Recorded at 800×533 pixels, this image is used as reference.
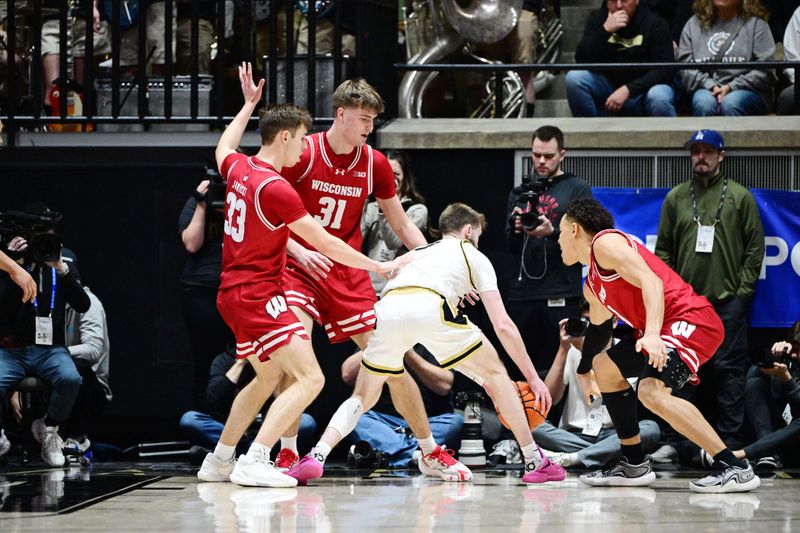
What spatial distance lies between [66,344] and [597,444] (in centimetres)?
383

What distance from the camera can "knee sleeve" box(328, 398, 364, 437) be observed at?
7008 mm

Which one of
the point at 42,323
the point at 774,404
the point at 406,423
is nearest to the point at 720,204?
the point at 774,404

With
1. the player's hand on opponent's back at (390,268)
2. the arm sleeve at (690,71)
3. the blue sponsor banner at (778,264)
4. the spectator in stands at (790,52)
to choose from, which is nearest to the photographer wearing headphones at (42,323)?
the player's hand on opponent's back at (390,268)

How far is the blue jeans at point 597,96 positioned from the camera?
32.6 ft

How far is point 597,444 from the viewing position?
8.29 meters

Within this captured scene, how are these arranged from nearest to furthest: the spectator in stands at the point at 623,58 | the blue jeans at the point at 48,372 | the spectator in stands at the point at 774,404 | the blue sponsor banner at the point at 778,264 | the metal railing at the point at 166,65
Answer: the spectator in stands at the point at 774,404
the blue jeans at the point at 48,372
the blue sponsor banner at the point at 778,264
the metal railing at the point at 166,65
the spectator in stands at the point at 623,58

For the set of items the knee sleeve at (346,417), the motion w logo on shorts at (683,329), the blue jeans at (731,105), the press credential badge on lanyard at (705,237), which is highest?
the blue jeans at (731,105)

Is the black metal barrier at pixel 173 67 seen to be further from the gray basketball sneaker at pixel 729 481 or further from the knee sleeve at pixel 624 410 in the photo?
the gray basketball sneaker at pixel 729 481

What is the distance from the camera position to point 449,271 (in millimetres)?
7078

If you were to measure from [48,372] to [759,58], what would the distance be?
A: 5.80m

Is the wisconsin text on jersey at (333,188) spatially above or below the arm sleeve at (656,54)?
below

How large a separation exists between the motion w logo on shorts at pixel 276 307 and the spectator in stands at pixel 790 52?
4.89 meters

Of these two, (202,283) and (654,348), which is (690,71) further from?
(654,348)

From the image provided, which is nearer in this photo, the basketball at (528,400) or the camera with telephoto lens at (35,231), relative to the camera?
the basketball at (528,400)
